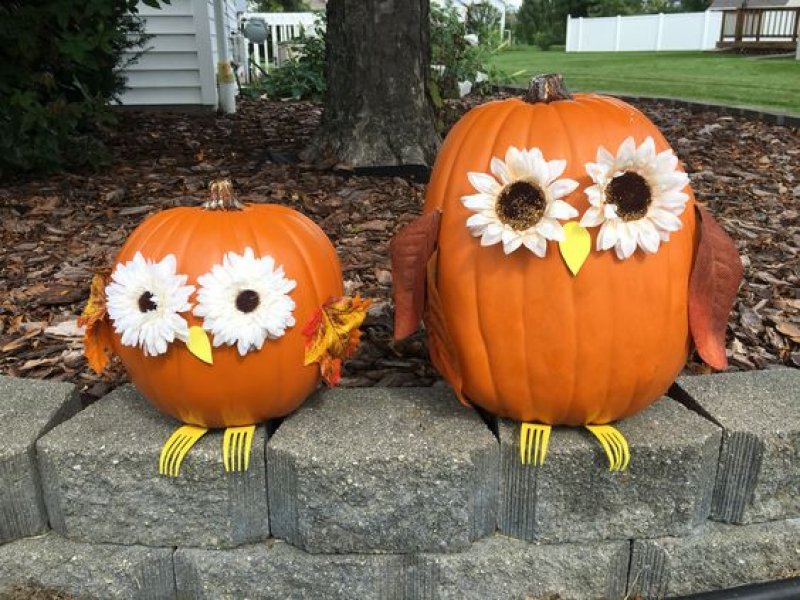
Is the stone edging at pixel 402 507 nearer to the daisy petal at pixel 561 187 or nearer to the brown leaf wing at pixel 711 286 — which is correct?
the brown leaf wing at pixel 711 286

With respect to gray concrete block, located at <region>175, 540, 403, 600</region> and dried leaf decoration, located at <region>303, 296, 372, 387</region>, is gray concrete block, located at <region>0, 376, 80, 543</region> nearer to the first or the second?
gray concrete block, located at <region>175, 540, 403, 600</region>

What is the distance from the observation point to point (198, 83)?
24.8 feet

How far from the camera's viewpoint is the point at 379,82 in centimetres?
382

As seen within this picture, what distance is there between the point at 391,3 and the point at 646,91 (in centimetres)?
667

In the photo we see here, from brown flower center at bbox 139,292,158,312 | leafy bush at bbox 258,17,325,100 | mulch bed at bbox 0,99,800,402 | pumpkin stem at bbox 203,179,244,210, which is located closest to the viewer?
brown flower center at bbox 139,292,158,312

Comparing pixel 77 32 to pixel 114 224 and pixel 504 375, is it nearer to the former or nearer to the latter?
pixel 114 224

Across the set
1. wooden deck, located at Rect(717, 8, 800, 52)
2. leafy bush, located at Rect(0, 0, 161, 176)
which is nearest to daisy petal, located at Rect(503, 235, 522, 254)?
leafy bush, located at Rect(0, 0, 161, 176)

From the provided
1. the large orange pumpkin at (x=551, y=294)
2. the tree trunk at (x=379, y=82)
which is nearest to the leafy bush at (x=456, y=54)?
the tree trunk at (x=379, y=82)

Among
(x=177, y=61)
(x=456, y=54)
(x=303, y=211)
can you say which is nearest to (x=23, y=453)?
(x=303, y=211)

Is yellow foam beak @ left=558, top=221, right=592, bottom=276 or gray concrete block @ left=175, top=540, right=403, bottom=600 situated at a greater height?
yellow foam beak @ left=558, top=221, right=592, bottom=276

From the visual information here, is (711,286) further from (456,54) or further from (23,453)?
(456,54)

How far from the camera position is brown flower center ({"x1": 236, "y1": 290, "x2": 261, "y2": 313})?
1.53 metres

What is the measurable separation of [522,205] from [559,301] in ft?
0.66

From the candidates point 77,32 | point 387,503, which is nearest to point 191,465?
point 387,503
